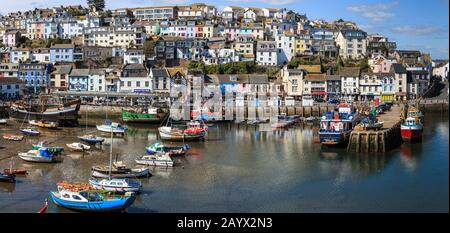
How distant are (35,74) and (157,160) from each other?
1377cm

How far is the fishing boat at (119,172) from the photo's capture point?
8.16 metres

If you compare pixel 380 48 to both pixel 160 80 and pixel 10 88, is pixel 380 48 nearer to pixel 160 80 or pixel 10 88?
pixel 160 80

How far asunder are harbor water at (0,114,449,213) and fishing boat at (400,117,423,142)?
21 centimetres

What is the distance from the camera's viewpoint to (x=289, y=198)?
272 inches

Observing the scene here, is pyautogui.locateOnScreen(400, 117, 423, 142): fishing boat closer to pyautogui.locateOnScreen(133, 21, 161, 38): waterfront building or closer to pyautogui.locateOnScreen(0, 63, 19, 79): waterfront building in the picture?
pyautogui.locateOnScreen(0, 63, 19, 79): waterfront building

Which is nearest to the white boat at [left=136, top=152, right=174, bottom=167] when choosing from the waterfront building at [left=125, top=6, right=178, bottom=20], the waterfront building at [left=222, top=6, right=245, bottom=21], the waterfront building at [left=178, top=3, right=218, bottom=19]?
the waterfront building at [left=178, top=3, right=218, bottom=19]

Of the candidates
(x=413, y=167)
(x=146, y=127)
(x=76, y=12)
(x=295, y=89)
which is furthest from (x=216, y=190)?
(x=76, y=12)

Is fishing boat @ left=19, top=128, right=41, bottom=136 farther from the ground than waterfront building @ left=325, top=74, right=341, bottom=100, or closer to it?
closer to it

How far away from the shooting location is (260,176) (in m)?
8.28

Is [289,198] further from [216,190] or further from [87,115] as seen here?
[87,115]

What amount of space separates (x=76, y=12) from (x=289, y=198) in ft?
87.8

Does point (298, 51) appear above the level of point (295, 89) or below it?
above

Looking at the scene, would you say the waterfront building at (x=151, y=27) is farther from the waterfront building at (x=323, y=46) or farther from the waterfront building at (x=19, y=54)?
the waterfront building at (x=323, y=46)

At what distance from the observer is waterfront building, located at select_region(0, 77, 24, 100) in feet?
62.5
